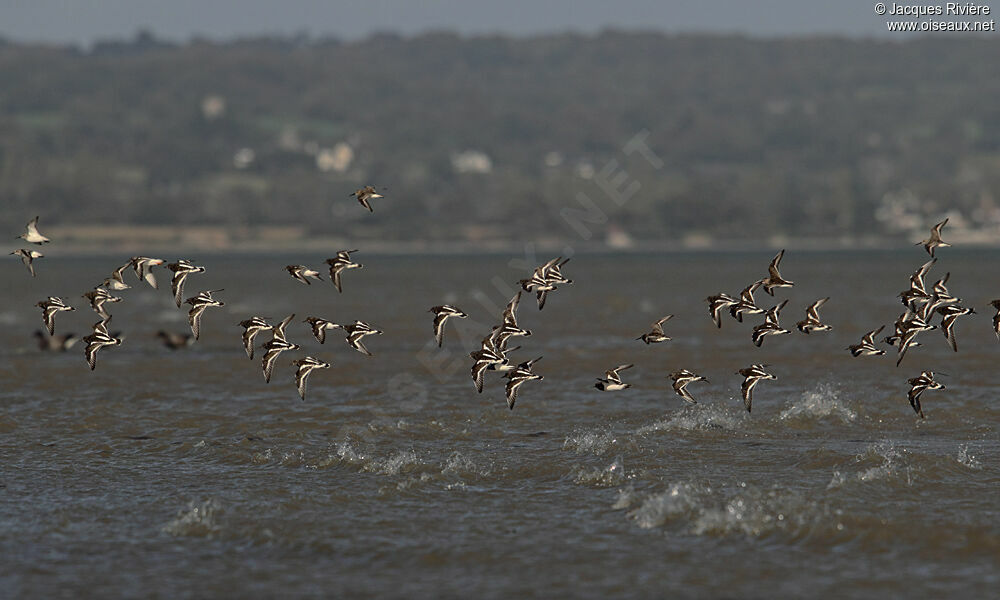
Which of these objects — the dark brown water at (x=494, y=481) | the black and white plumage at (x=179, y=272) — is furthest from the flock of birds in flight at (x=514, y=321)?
the dark brown water at (x=494, y=481)

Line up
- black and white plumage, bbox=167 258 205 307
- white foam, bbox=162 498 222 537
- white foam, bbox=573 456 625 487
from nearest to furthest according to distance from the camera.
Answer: white foam, bbox=162 498 222 537
white foam, bbox=573 456 625 487
black and white plumage, bbox=167 258 205 307

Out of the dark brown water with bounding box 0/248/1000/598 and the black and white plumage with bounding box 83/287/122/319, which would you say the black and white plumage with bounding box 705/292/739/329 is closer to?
the dark brown water with bounding box 0/248/1000/598

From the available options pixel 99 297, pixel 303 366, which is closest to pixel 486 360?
pixel 303 366

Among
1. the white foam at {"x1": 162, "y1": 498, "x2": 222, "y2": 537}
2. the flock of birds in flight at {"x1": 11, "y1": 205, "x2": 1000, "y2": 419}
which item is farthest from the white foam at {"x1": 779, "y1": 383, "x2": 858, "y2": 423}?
the white foam at {"x1": 162, "y1": 498, "x2": 222, "y2": 537}

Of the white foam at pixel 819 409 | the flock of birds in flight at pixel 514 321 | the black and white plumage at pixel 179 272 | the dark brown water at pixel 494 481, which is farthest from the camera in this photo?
the white foam at pixel 819 409


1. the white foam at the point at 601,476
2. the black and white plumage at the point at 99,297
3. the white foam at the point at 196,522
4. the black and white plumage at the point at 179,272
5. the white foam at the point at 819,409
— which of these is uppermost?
the black and white plumage at the point at 179,272

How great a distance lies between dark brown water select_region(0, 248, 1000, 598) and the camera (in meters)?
17.1

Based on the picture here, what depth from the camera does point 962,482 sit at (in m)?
21.7

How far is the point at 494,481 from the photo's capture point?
22547mm

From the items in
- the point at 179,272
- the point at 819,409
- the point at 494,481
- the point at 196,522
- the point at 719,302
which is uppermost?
the point at 719,302

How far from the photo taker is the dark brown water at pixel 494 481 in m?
17.1

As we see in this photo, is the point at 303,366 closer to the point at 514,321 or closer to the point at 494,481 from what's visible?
the point at 514,321

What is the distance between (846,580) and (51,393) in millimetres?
24348

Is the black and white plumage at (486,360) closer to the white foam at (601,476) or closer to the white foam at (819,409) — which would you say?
the white foam at (601,476)
